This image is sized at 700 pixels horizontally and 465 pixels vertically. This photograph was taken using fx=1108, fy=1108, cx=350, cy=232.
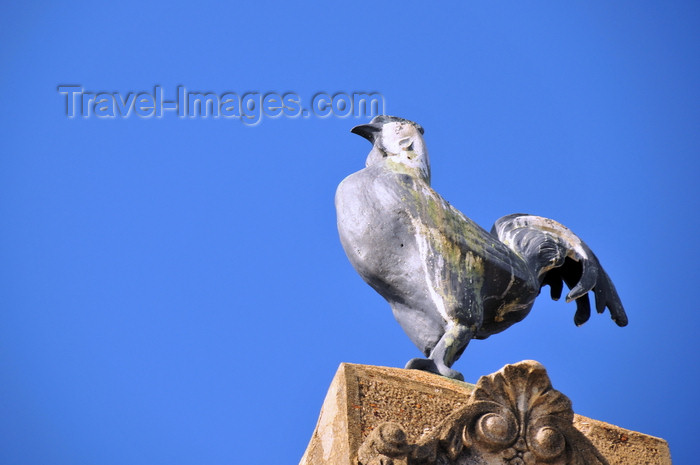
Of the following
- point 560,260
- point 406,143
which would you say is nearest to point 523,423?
point 560,260

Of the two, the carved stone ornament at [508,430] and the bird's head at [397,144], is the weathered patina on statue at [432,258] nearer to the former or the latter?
the bird's head at [397,144]

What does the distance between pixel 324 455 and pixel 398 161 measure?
2.08 metres

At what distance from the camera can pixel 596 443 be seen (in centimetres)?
584

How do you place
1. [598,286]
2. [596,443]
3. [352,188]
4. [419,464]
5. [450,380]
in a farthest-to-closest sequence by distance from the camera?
[598,286]
[352,188]
[596,443]
[450,380]
[419,464]

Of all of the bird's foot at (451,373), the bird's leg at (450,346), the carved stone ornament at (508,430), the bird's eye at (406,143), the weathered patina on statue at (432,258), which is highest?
the bird's eye at (406,143)

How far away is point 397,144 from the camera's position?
21.6 feet

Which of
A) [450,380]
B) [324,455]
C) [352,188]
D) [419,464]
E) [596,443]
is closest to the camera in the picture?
[419,464]

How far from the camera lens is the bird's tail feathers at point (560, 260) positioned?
649cm

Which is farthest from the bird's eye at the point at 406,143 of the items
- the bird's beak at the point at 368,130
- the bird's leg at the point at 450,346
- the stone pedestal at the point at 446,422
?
the stone pedestal at the point at 446,422

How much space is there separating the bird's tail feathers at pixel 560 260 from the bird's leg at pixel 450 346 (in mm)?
835

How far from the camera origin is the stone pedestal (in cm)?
466

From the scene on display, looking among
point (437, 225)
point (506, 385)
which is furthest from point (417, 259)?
point (506, 385)

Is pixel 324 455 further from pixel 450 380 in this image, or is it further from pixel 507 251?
pixel 507 251

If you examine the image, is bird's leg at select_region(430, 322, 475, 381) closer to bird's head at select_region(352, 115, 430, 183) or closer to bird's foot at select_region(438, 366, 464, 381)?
bird's foot at select_region(438, 366, 464, 381)
